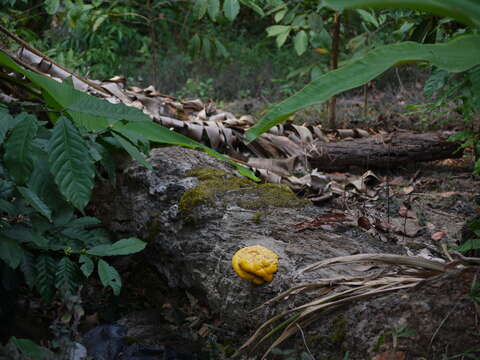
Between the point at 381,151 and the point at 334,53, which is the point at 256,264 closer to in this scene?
the point at 381,151

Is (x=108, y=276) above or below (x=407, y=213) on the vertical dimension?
above

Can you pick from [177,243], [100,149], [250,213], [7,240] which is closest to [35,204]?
[7,240]

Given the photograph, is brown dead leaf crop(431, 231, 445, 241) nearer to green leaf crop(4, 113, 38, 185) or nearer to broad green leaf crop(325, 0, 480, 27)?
broad green leaf crop(325, 0, 480, 27)

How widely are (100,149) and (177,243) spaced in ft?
1.41

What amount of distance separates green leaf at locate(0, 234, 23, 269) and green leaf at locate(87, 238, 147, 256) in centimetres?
20

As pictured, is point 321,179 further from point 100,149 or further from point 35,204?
point 35,204

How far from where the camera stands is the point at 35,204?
1204 millimetres

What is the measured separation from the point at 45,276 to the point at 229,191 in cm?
75

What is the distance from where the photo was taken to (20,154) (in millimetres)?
1159

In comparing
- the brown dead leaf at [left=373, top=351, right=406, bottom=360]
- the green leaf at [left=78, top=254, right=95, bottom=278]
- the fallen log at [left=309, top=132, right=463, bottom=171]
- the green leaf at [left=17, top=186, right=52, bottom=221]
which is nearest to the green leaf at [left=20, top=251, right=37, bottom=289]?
the green leaf at [left=78, top=254, right=95, bottom=278]

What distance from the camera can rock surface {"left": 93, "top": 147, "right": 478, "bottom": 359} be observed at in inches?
43.5

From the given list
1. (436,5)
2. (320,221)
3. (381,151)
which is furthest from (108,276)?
(381,151)

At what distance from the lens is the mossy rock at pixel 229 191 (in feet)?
5.79

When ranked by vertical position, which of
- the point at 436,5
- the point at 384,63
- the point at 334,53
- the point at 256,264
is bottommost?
the point at 334,53
